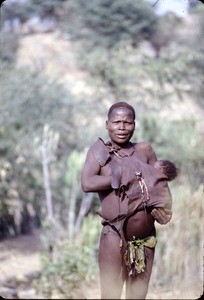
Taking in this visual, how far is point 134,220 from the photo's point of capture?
3047mm

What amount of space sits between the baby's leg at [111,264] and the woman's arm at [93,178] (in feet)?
0.94

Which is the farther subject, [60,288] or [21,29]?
[21,29]

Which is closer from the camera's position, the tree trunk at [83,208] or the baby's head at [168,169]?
the baby's head at [168,169]

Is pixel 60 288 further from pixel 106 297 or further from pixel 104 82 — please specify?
pixel 104 82

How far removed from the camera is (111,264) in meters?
3.03

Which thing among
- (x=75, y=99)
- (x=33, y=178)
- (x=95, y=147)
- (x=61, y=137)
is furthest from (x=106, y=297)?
(x=75, y=99)

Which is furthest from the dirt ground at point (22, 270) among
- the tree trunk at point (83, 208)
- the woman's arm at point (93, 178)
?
the woman's arm at point (93, 178)

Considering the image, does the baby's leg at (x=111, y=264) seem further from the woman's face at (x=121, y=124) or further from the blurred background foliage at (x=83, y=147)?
the blurred background foliage at (x=83, y=147)

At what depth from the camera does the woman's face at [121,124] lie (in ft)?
10.2

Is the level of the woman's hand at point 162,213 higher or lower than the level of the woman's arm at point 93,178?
lower

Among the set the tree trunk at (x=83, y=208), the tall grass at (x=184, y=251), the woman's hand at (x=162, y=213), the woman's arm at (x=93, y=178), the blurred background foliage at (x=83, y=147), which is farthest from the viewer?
the tree trunk at (x=83, y=208)

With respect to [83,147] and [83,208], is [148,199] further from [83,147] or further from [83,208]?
[83,147]

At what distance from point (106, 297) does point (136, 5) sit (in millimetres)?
21546

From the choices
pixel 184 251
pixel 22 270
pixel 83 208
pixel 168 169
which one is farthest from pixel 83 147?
pixel 168 169
